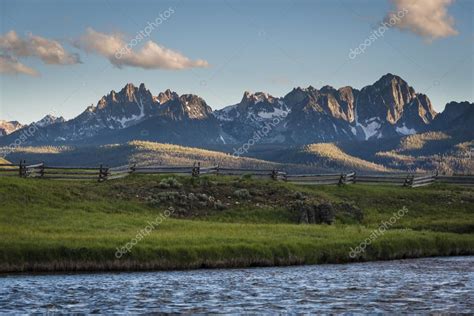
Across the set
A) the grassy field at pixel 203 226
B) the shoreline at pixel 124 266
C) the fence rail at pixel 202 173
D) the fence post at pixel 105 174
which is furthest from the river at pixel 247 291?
the fence rail at pixel 202 173

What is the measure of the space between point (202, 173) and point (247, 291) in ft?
156

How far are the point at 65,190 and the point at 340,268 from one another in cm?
2727

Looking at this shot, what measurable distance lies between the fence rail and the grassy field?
2962 millimetres

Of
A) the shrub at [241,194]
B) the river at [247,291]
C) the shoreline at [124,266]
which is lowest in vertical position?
the river at [247,291]

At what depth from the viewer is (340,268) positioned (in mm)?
42969

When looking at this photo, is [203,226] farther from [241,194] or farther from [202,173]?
[202,173]

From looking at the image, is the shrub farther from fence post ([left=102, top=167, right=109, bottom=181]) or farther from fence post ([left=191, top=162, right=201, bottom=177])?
fence post ([left=102, top=167, right=109, bottom=181])

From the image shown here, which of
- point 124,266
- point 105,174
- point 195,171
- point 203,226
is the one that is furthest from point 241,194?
point 124,266

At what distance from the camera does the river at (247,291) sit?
28.7 meters

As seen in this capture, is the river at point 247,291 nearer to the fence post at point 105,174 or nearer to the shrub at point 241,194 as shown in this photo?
the shrub at point 241,194

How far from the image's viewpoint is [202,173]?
8025 centimetres

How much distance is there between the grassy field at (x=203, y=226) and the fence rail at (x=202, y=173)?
9.72 ft

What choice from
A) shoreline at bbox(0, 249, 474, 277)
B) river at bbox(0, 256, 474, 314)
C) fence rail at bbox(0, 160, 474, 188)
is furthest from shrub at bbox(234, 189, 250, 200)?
river at bbox(0, 256, 474, 314)

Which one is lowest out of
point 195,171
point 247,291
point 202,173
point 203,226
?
point 247,291
